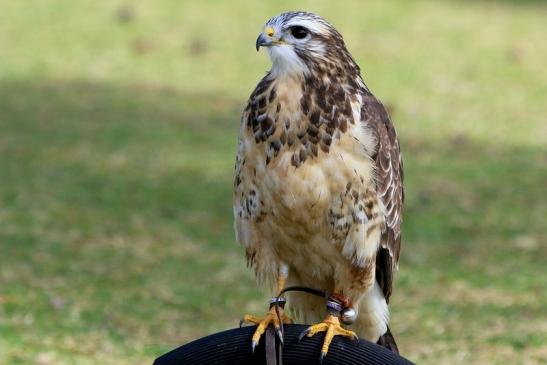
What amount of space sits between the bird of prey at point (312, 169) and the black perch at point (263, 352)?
0.22 ft

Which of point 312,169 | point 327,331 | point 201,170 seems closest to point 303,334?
point 327,331

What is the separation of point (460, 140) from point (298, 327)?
30.1 feet

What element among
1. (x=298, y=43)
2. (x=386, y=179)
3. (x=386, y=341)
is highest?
(x=298, y=43)

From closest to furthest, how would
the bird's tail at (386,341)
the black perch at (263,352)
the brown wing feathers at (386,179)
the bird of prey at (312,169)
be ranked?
1. the black perch at (263,352)
2. the bird of prey at (312,169)
3. the brown wing feathers at (386,179)
4. the bird's tail at (386,341)

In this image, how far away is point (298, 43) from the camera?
15.5ft

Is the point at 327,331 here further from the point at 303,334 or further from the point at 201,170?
the point at 201,170

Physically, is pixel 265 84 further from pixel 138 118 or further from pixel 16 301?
pixel 138 118

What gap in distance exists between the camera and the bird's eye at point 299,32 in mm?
4758

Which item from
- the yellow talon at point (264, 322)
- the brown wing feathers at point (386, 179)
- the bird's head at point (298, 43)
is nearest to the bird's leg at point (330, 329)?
the yellow talon at point (264, 322)

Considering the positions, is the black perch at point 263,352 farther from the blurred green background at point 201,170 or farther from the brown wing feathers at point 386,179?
the blurred green background at point 201,170

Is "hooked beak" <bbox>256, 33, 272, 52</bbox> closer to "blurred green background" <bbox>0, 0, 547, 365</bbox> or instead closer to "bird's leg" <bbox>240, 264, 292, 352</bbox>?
"bird's leg" <bbox>240, 264, 292, 352</bbox>

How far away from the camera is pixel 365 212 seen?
4820 mm

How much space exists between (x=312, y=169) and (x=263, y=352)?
767 millimetres

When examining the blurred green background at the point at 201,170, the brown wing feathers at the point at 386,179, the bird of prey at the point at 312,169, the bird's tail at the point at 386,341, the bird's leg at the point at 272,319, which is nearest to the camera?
the bird's leg at the point at 272,319
